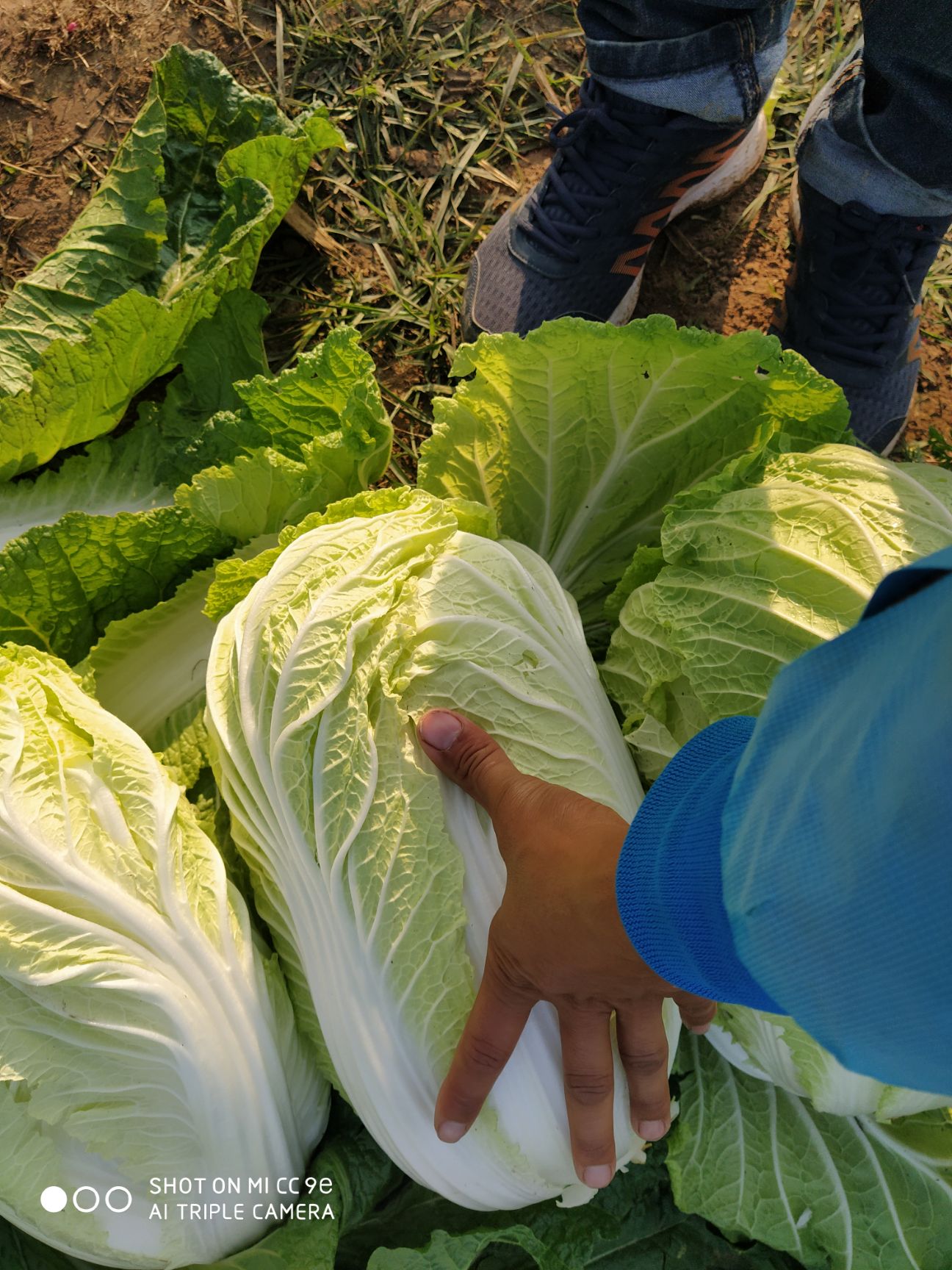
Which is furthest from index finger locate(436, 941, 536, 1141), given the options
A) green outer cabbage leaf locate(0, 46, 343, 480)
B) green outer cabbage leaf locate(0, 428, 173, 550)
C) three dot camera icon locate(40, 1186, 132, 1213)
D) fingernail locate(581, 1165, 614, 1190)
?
green outer cabbage leaf locate(0, 46, 343, 480)

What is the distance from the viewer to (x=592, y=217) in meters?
3.17

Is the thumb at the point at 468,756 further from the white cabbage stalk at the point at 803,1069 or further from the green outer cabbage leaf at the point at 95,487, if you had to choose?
the green outer cabbage leaf at the point at 95,487

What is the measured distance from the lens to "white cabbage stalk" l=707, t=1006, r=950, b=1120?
198 centimetres

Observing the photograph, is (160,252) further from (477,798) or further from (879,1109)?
(879,1109)

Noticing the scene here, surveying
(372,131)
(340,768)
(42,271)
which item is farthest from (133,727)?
(372,131)

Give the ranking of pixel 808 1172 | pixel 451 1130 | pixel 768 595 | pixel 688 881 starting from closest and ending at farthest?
pixel 688 881, pixel 451 1130, pixel 768 595, pixel 808 1172

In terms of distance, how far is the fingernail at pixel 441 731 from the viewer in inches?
75.3

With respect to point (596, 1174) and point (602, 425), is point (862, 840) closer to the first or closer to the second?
point (596, 1174)

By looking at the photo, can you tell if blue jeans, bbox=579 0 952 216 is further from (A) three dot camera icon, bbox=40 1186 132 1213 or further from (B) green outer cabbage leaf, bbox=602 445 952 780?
(A) three dot camera icon, bbox=40 1186 132 1213

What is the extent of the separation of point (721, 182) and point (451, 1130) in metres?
3.23

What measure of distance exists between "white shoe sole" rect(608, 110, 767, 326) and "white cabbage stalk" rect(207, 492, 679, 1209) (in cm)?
171

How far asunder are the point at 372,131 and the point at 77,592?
2.21m

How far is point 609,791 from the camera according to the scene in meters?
2.03

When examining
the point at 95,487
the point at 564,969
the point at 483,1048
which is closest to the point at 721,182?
the point at 95,487
